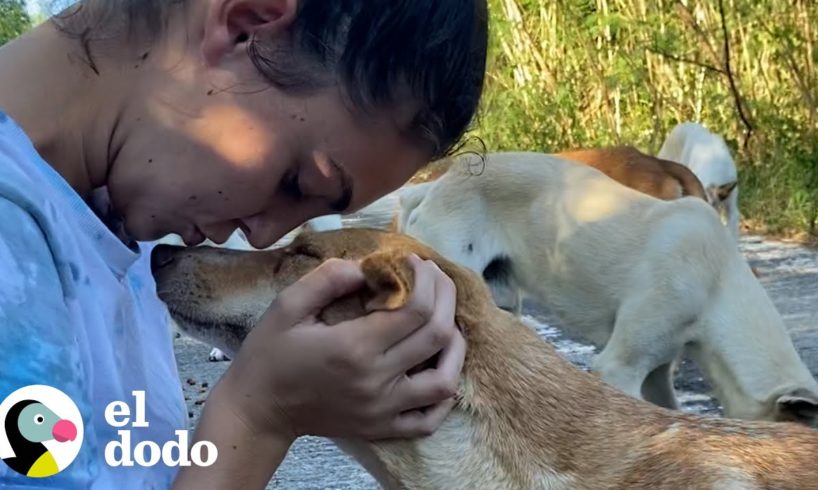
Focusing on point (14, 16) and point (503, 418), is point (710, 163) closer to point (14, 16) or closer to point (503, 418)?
point (14, 16)

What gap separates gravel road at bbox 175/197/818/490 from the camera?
152 inches

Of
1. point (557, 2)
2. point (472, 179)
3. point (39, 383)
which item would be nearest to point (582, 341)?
point (472, 179)

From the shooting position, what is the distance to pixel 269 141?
5.28 ft

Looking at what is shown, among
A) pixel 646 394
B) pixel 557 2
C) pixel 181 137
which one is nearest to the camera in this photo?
pixel 181 137

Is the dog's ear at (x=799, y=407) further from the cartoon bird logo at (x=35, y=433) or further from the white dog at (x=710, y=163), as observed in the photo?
the cartoon bird logo at (x=35, y=433)

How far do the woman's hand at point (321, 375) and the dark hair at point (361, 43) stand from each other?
0.96 feet

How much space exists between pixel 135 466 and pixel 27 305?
1.22ft

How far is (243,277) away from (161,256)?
0.52 feet

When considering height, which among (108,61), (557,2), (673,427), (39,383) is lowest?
(557,2)

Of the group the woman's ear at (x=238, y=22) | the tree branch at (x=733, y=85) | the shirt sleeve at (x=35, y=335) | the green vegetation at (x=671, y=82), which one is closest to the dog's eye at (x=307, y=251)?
the woman's ear at (x=238, y=22)

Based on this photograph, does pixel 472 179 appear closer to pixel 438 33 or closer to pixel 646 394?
pixel 646 394

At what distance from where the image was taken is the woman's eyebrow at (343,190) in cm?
170

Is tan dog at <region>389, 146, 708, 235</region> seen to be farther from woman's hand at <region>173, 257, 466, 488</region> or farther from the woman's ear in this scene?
the woman's ear

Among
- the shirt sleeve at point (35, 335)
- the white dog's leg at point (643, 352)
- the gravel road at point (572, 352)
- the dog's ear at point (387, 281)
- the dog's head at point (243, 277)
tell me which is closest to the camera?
the shirt sleeve at point (35, 335)
